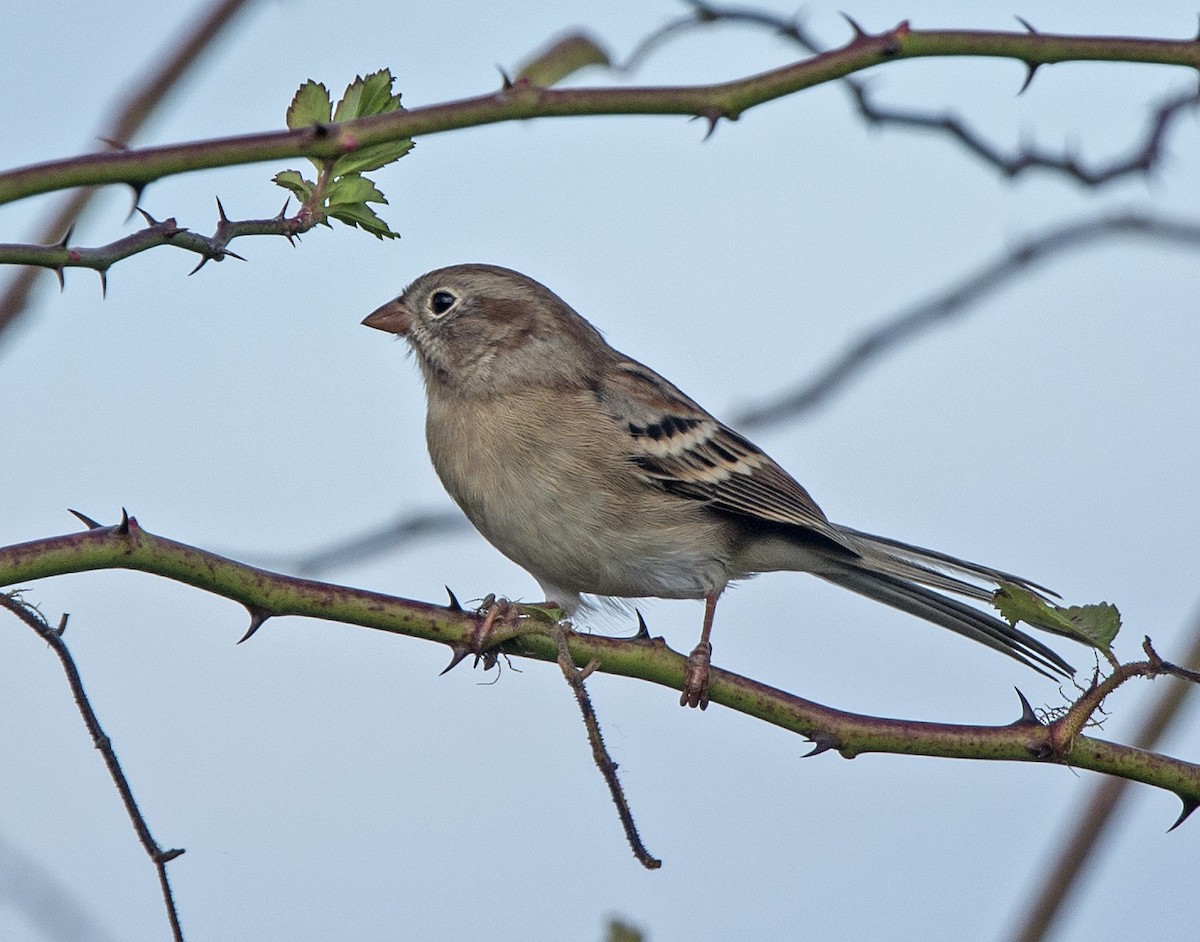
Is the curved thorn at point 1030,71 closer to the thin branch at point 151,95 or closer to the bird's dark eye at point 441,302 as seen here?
the thin branch at point 151,95

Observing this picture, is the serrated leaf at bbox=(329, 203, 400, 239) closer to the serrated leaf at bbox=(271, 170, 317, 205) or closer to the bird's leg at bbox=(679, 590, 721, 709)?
the serrated leaf at bbox=(271, 170, 317, 205)

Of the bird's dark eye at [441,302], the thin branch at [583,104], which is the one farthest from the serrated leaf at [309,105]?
the bird's dark eye at [441,302]

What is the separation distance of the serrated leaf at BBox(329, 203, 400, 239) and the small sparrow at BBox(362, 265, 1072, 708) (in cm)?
233

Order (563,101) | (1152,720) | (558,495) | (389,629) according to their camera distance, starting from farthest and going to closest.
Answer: (558,495) → (1152,720) → (389,629) → (563,101)

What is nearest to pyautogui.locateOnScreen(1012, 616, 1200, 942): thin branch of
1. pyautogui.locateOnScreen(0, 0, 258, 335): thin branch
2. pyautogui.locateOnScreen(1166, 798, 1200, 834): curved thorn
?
pyautogui.locateOnScreen(1166, 798, 1200, 834): curved thorn

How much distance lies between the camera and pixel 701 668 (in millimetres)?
3357

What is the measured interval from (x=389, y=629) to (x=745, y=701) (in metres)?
0.85

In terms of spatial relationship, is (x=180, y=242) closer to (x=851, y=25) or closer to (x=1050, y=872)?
(x=851, y=25)

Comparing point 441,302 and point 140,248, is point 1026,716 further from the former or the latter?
point 441,302

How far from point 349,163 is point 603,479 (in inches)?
103

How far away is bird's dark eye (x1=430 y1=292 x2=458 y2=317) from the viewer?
615cm

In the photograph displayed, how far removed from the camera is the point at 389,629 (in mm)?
2963

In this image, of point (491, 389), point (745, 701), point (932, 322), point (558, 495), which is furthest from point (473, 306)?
point (745, 701)

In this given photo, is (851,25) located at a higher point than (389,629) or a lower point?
higher
